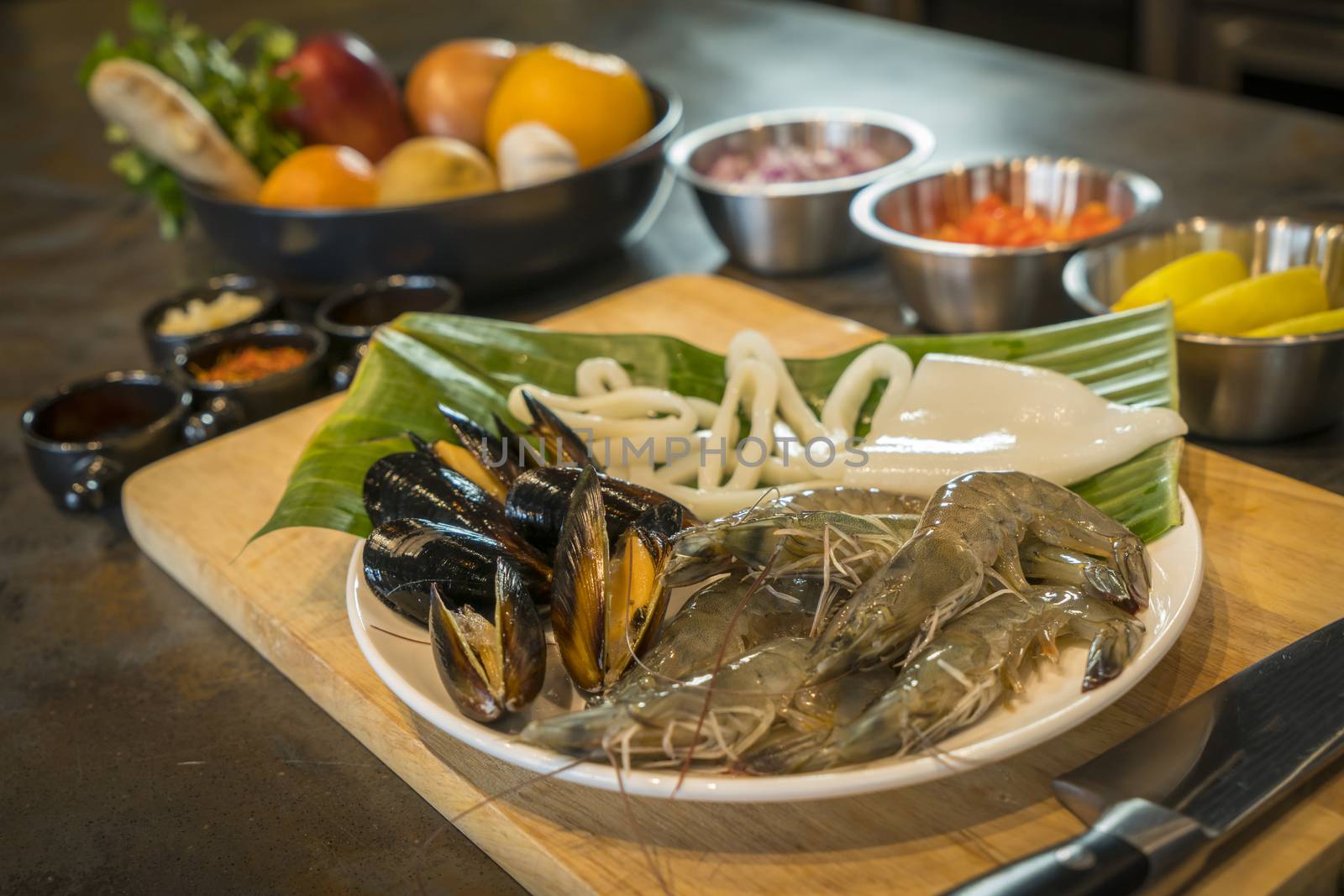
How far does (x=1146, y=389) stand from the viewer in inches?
59.4

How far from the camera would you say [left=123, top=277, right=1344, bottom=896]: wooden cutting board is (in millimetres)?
1041

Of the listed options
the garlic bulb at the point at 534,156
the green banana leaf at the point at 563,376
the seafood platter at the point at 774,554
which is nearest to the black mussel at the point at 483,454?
the seafood platter at the point at 774,554

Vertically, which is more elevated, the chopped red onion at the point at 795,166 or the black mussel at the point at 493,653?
the chopped red onion at the point at 795,166

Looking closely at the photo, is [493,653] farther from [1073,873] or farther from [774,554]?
[1073,873]

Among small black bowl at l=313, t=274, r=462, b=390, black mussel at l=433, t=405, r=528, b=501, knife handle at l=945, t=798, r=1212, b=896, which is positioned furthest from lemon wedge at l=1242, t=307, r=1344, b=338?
small black bowl at l=313, t=274, r=462, b=390

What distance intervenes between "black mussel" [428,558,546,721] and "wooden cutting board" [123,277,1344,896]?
0.38 ft

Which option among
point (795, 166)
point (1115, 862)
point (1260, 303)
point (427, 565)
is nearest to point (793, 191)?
point (795, 166)

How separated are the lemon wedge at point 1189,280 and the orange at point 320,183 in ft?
4.41

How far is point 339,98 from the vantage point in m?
2.44

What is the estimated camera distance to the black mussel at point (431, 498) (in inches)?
53.4

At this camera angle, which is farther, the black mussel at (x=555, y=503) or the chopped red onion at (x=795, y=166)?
the chopped red onion at (x=795, y=166)

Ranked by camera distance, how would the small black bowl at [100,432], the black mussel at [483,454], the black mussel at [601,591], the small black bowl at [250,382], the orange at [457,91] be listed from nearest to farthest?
the black mussel at [601,591], the black mussel at [483,454], the small black bowl at [100,432], the small black bowl at [250,382], the orange at [457,91]

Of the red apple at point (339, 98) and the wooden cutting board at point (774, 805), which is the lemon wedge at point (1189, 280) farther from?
the red apple at point (339, 98)

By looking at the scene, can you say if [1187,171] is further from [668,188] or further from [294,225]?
[294,225]
